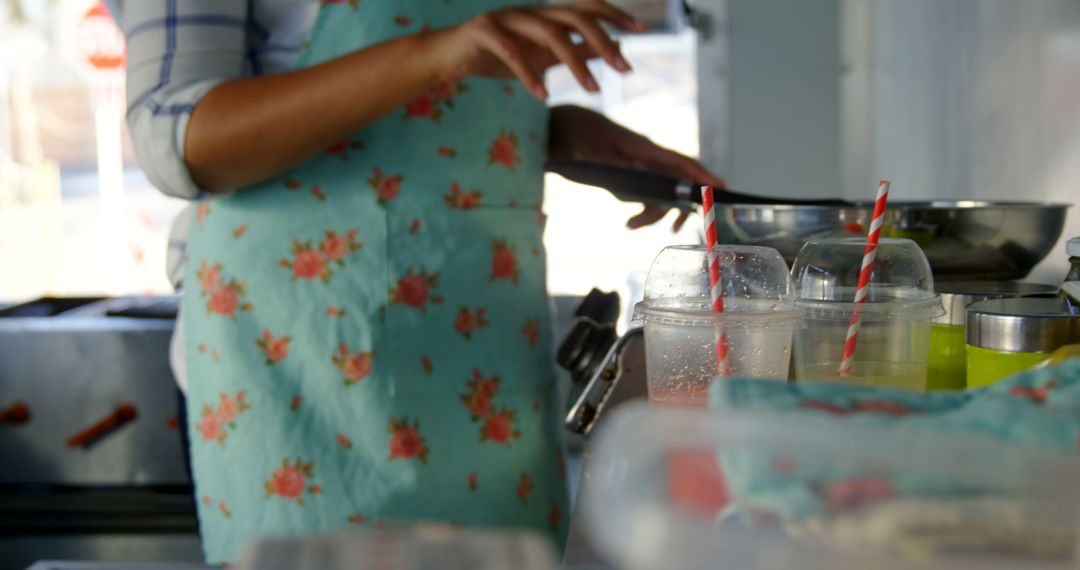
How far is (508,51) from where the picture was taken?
1029mm

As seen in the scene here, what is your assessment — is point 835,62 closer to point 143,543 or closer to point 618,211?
point 143,543

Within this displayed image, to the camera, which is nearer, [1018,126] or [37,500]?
[1018,126]

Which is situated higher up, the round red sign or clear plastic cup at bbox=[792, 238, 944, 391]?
the round red sign

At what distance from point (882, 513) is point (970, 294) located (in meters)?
0.51

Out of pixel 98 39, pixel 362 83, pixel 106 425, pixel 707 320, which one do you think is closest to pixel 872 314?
pixel 707 320

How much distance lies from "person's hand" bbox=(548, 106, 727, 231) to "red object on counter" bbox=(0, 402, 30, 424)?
4.10ft

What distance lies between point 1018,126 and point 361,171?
0.95 meters

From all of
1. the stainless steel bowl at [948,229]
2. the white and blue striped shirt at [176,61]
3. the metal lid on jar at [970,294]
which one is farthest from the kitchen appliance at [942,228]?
the white and blue striped shirt at [176,61]

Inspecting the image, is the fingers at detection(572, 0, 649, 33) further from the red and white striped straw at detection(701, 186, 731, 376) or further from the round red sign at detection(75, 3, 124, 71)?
the round red sign at detection(75, 3, 124, 71)

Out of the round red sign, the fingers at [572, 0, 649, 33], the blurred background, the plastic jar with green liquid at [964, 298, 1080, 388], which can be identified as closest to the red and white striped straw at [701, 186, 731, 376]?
the plastic jar with green liquid at [964, 298, 1080, 388]

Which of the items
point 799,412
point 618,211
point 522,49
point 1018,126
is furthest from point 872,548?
point 618,211

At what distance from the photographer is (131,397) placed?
6.89 ft

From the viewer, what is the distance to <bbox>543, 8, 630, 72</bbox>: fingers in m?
1.03

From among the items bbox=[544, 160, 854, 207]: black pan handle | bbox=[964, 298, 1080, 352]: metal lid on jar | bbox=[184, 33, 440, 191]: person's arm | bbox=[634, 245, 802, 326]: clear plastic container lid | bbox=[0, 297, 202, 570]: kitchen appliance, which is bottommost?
bbox=[0, 297, 202, 570]: kitchen appliance
